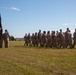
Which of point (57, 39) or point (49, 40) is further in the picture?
point (49, 40)

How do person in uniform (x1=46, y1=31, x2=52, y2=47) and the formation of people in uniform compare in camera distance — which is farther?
person in uniform (x1=46, y1=31, x2=52, y2=47)

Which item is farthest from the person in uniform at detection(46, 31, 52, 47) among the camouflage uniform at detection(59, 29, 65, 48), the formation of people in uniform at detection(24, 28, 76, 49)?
the camouflage uniform at detection(59, 29, 65, 48)

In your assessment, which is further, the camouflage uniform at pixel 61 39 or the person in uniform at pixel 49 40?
the person in uniform at pixel 49 40

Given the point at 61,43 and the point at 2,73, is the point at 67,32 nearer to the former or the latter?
the point at 61,43

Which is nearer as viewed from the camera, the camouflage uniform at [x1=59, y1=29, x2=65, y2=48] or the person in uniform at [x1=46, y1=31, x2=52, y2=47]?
the camouflage uniform at [x1=59, y1=29, x2=65, y2=48]

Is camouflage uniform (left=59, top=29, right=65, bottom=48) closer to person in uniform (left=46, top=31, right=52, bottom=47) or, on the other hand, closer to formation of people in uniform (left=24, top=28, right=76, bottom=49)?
formation of people in uniform (left=24, top=28, right=76, bottom=49)

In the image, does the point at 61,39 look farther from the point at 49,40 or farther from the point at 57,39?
A: the point at 49,40

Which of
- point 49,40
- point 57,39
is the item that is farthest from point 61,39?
point 49,40

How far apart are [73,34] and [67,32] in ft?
3.64

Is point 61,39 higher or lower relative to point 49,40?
higher

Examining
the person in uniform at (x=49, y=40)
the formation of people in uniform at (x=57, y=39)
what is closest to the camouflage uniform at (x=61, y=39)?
the formation of people in uniform at (x=57, y=39)

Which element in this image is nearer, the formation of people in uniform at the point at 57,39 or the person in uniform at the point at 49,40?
the formation of people in uniform at the point at 57,39

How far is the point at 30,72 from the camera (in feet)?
35.2

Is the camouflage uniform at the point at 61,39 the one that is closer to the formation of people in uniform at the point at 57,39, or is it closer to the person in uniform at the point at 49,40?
the formation of people in uniform at the point at 57,39
